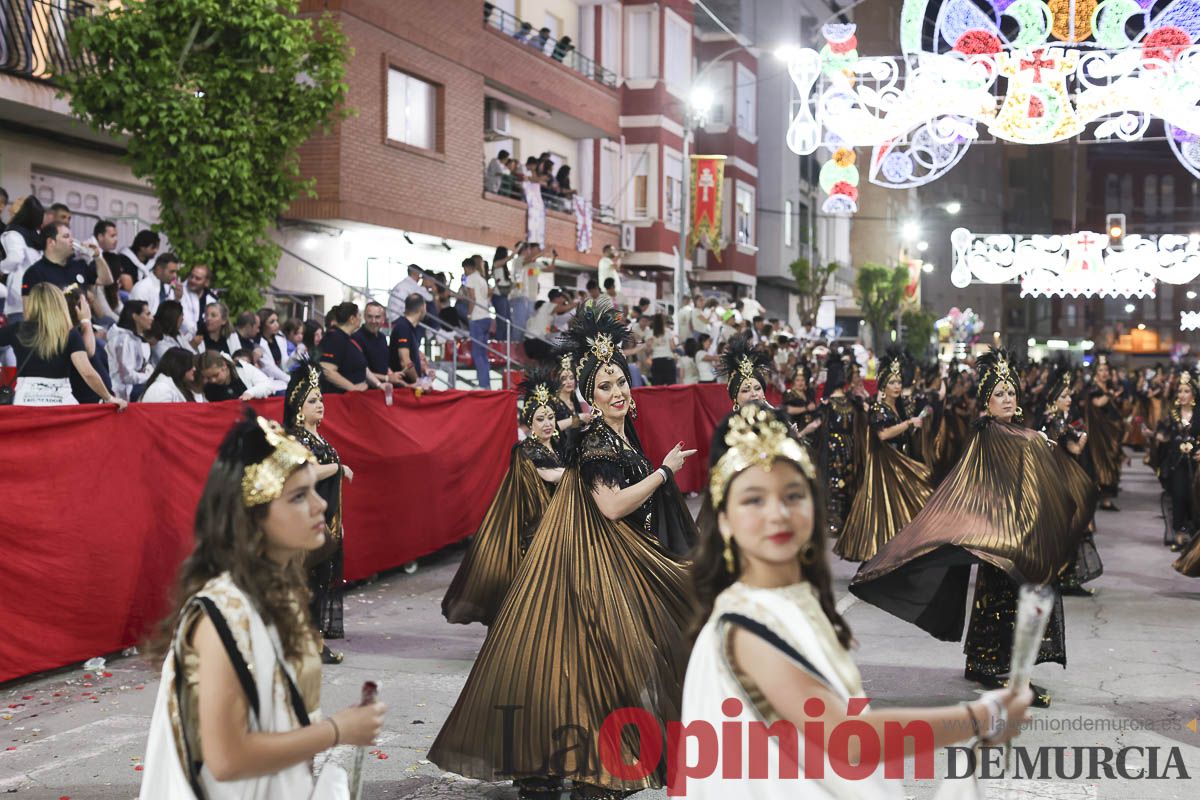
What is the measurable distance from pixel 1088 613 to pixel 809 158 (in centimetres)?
4181

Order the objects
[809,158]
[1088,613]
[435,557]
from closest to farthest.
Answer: [1088,613], [435,557], [809,158]

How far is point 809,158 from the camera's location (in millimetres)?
50719

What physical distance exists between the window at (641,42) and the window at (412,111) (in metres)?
10.5

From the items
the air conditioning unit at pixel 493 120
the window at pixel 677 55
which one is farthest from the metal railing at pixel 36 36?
the window at pixel 677 55

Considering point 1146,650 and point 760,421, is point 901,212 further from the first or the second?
point 760,421

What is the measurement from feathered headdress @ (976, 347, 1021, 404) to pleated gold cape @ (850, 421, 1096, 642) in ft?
0.73

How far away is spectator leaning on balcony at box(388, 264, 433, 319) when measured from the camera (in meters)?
18.1

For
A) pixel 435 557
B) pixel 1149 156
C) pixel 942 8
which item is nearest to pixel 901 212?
pixel 1149 156

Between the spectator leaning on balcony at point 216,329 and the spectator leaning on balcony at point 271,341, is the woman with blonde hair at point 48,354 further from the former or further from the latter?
the spectator leaning on balcony at point 271,341

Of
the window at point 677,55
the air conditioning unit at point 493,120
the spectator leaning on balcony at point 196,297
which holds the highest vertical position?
the window at point 677,55

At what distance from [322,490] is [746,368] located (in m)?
2.98

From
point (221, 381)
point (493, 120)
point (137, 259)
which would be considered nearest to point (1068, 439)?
point (221, 381)

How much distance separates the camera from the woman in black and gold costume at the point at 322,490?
861 cm

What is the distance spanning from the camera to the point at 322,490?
355 inches
